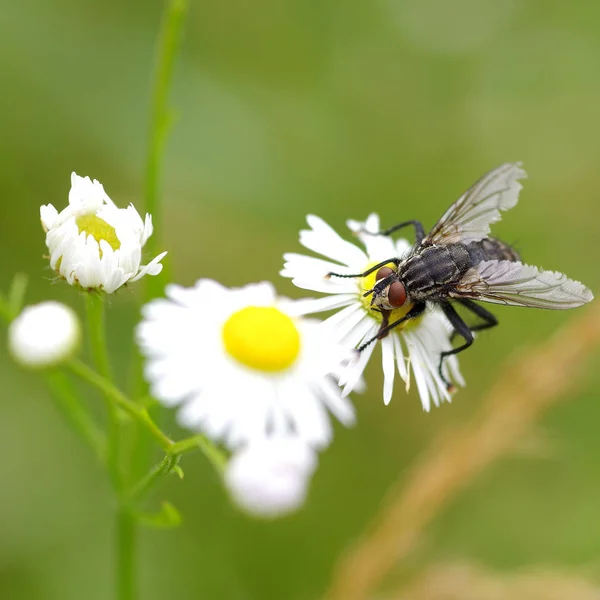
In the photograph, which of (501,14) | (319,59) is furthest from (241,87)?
(501,14)

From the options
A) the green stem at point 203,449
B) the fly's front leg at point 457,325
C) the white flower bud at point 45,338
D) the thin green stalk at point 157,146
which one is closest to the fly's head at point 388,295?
the fly's front leg at point 457,325

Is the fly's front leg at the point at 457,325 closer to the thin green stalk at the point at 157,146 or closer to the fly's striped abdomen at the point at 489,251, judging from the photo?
the fly's striped abdomen at the point at 489,251

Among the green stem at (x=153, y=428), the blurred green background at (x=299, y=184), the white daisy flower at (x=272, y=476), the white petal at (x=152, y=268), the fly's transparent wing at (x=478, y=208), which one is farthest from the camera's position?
the blurred green background at (x=299, y=184)

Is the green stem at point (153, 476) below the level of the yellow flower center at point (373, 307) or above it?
below

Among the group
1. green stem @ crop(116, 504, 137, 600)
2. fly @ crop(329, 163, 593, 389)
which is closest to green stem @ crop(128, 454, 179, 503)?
green stem @ crop(116, 504, 137, 600)

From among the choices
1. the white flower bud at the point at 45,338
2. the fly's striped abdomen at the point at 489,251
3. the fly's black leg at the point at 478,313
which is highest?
the fly's striped abdomen at the point at 489,251

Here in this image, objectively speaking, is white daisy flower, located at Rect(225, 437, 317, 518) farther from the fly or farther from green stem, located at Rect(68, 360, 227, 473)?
the fly

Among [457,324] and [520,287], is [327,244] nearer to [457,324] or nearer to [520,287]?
[457,324]

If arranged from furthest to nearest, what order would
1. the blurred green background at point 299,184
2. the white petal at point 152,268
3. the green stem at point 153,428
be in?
the blurred green background at point 299,184, the white petal at point 152,268, the green stem at point 153,428
